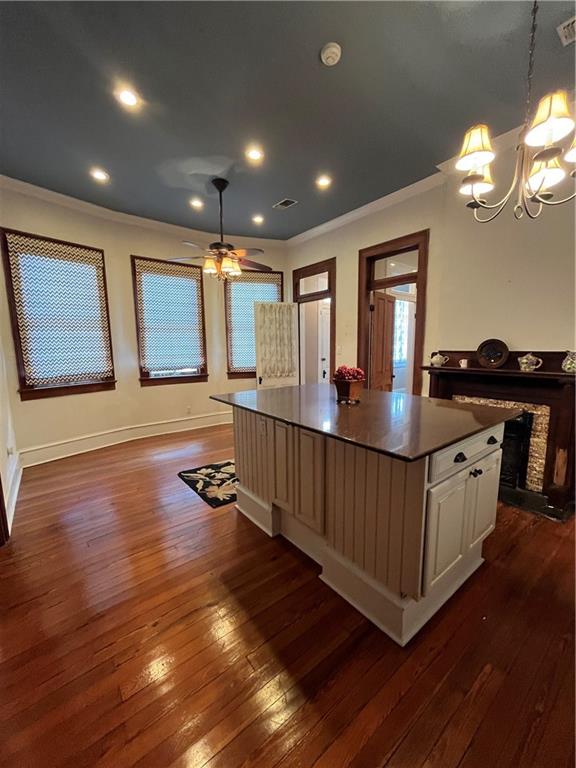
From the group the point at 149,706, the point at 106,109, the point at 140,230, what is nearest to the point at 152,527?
the point at 149,706

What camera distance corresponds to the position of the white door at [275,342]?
517 cm

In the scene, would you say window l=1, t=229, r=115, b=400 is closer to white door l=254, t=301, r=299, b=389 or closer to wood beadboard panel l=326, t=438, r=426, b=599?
white door l=254, t=301, r=299, b=389

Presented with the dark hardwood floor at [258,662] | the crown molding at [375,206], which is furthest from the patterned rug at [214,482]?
the crown molding at [375,206]

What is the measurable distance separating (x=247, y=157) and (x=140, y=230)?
91.3 inches

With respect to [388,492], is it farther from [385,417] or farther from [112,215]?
[112,215]

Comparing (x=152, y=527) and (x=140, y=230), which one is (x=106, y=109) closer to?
(x=140, y=230)

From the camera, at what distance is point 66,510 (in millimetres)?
2684

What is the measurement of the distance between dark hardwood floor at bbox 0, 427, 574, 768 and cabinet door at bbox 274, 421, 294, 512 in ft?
1.19

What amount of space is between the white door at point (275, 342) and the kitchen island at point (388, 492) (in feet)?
9.93

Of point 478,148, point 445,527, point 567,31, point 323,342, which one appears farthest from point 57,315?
point 567,31

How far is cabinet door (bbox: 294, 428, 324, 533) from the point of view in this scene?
180 centimetres

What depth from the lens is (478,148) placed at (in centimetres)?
155

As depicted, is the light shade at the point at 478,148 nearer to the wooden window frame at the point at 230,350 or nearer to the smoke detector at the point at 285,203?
the smoke detector at the point at 285,203

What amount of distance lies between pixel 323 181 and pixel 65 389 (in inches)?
154
